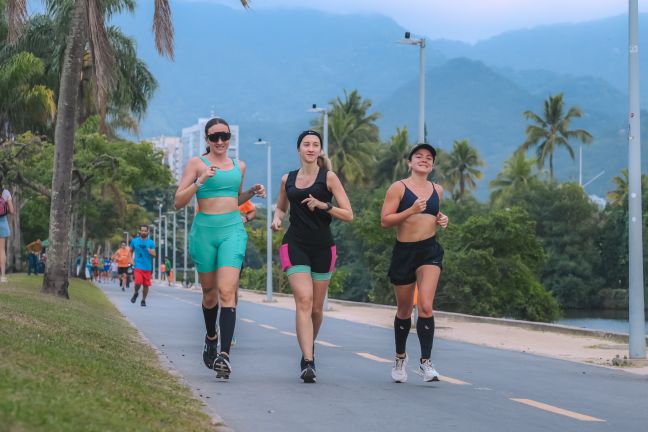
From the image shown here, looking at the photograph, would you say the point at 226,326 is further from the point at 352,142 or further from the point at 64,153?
the point at 352,142

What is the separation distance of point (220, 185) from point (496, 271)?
47018 mm

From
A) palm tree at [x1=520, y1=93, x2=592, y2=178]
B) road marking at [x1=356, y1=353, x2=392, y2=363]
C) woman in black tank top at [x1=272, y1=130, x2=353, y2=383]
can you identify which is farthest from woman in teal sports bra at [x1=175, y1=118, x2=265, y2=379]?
palm tree at [x1=520, y1=93, x2=592, y2=178]

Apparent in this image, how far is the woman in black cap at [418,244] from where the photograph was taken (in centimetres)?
1023

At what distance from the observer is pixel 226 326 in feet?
33.3

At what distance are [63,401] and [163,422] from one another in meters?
0.72

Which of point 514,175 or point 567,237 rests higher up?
point 514,175

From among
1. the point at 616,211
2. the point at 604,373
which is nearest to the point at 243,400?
the point at 604,373

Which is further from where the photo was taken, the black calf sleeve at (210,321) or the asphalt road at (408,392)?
the black calf sleeve at (210,321)

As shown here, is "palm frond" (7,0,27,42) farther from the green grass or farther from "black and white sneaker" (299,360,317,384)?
"black and white sneaker" (299,360,317,384)

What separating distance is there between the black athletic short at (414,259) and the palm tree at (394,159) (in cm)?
8507

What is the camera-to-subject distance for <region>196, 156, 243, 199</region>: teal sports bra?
10172 millimetres

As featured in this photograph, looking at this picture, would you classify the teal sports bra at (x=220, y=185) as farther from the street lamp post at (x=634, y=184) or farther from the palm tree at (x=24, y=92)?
the palm tree at (x=24, y=92)

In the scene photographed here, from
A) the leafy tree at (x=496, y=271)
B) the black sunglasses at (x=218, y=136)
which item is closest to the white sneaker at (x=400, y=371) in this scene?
the black sunglasses at (x=218, y=136)

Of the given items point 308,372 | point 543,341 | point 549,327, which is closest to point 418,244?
point 308,372
